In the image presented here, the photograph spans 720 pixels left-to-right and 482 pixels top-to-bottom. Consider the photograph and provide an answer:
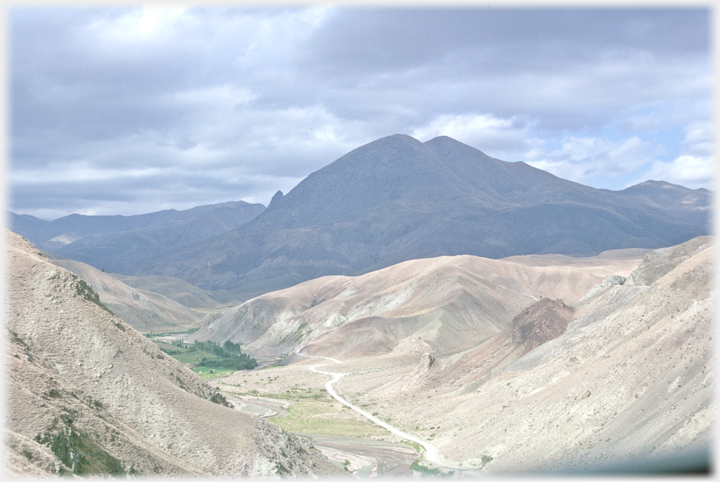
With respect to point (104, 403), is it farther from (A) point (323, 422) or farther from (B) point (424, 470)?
(A) point (323, 422)

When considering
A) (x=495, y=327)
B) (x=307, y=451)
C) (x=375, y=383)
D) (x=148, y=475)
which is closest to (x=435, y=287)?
(x=495, y=327)

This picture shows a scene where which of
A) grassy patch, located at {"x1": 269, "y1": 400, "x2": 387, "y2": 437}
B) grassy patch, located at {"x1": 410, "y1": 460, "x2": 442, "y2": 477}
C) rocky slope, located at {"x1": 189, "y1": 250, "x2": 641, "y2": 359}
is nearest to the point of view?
grassy patch, located at {"x1": 410, "y1": 460, "x2": 442, "y2": 477}

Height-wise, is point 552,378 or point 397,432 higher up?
point 552,378

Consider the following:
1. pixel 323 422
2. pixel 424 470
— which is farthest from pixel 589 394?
pixel 323 422

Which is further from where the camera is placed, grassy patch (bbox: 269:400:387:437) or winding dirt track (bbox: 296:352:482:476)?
grassy patch (bbox: 269:400:387:437)

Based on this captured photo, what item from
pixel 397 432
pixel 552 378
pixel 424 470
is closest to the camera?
pixel 424 470

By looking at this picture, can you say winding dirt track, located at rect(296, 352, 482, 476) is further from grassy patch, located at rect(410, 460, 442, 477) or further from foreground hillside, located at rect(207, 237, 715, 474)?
grassy patch, located at rect(410, 460, 442, 477)

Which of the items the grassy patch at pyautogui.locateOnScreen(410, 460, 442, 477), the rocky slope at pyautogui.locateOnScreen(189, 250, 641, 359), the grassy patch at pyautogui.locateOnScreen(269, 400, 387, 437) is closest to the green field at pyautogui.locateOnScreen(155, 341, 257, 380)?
the rocky slope at pyautogui.locateOnScreen(189, 250, 641, 359)

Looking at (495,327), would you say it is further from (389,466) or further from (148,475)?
(148,475)
